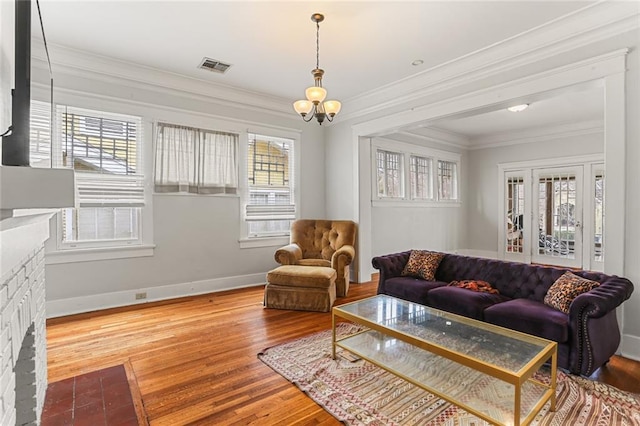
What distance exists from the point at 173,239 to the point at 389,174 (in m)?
4.00

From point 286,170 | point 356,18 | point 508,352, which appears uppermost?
point 356,18

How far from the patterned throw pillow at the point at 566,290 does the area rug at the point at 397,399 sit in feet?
1.66

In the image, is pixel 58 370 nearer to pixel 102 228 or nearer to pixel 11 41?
pixel 102 228

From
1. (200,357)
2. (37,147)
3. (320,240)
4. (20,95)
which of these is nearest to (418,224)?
(320,240)

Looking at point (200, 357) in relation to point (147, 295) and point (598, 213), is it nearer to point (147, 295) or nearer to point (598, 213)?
point (147, 295)

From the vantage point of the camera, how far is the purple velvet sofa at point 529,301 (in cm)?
224

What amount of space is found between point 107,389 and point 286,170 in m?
3.77

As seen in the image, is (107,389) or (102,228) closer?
(107,389)

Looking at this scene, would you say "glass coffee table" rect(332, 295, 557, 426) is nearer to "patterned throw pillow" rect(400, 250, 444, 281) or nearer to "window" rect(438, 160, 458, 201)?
"patterned throw pillow" rect(400, 250, 444, 281)

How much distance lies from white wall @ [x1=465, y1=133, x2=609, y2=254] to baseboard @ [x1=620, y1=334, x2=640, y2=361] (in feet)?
16.0

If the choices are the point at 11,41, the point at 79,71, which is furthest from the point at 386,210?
the point at 11,41

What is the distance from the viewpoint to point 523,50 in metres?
3.20

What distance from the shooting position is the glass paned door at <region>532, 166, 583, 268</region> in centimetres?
623

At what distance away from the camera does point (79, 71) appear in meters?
3.62
